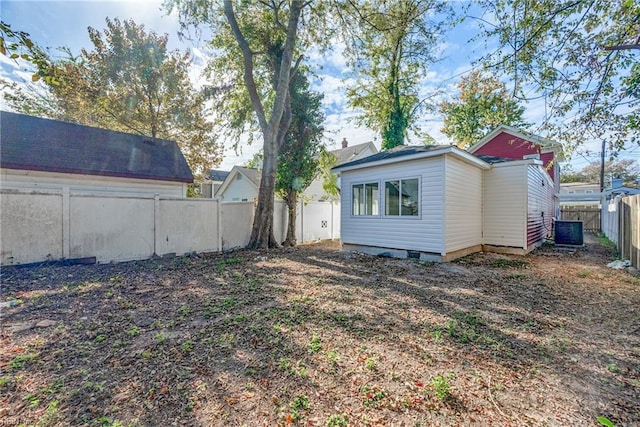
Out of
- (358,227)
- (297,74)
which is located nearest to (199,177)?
(297,74)

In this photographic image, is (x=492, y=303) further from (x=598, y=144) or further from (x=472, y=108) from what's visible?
(x=472, y=108)

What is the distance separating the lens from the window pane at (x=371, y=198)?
8312 millimetres

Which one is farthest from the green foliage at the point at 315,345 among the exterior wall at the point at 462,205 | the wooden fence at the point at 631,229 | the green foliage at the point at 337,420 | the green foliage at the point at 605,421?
the wooden fence at the point at 631,229

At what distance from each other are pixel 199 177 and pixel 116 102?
17.5ft

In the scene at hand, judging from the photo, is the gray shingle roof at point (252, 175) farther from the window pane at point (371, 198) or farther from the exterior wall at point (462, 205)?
the exterior wall at point (462, 205)

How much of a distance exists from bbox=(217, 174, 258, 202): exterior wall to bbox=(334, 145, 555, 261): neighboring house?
9.32 metres

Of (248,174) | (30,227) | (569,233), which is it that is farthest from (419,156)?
(248,174)

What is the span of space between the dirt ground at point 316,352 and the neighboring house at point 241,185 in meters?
12.0

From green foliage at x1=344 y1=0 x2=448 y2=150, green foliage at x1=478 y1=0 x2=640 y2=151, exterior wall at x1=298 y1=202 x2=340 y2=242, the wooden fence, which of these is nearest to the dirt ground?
the wooden fence

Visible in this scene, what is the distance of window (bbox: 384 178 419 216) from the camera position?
7.40 m

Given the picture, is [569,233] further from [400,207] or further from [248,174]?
[248,174]

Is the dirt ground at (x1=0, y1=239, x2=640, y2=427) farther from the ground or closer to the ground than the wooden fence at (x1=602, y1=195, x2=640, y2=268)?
closer to the ground

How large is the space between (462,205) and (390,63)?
34.6 ft

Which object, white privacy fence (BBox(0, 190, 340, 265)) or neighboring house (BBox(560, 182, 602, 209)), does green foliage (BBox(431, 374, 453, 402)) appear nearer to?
white privacy fence (BBox(0, 190, 340, 265))
